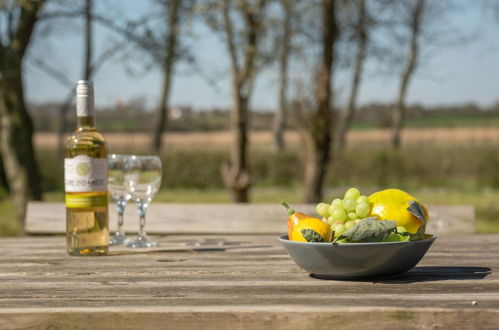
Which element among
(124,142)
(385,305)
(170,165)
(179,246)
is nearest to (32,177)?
(179,246)

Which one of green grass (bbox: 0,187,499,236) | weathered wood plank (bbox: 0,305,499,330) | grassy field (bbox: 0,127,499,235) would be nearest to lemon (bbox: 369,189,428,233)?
weathered wood plank (bbox: 0,305,499,330)

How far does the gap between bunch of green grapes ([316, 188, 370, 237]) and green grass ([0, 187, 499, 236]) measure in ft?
30.9

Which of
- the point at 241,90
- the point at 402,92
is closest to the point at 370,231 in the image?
the point at 241,90

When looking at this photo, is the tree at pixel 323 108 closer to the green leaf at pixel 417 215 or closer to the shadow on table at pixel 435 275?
the shadow on table at pixel 435 275

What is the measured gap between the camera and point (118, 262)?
2096mm

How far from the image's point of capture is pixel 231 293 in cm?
154

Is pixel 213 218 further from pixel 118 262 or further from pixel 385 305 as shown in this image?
pixel 385 305

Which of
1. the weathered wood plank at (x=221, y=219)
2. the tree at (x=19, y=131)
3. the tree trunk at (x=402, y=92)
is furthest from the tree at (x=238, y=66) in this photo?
the tree trunk at (x=402, y=92)

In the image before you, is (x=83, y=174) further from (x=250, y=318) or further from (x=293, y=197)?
(x=293, y=197)

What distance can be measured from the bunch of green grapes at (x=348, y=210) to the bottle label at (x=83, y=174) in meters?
0.74

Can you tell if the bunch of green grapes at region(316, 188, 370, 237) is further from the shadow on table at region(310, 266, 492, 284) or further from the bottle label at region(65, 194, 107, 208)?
the bottle label at region(65, 194, 107, 208)

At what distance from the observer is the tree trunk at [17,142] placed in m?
7.64

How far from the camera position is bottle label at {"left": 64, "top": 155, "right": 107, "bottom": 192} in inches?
82.2

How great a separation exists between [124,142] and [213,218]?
17.8 metres
